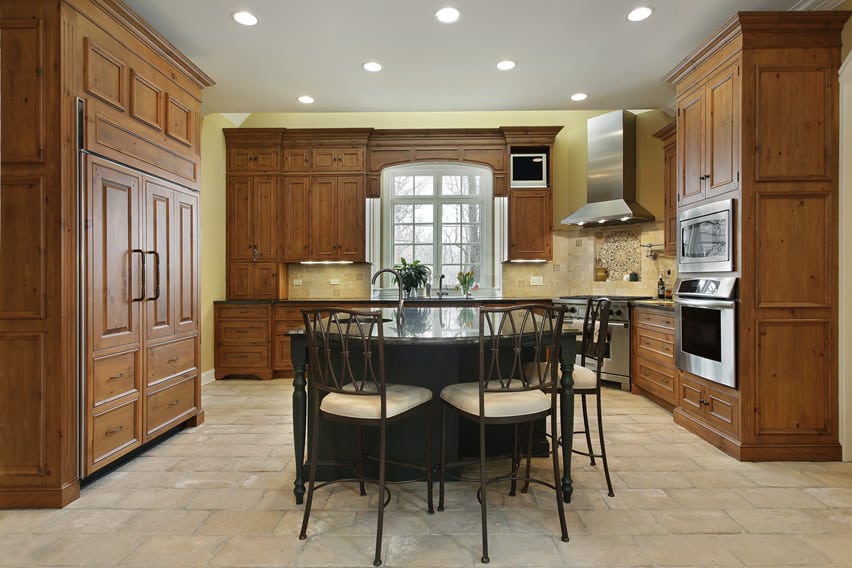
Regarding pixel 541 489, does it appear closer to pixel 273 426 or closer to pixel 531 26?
pixel 273 426

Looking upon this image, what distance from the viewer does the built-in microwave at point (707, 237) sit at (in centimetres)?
291

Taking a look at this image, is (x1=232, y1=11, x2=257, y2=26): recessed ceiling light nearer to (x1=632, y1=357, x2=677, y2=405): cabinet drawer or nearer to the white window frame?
the white window frame

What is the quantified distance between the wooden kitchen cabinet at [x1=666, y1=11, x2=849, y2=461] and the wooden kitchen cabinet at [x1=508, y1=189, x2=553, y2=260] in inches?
111

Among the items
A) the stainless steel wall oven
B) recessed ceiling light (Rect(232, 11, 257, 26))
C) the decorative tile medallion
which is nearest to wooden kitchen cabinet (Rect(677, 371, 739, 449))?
the stainless steel wall oven

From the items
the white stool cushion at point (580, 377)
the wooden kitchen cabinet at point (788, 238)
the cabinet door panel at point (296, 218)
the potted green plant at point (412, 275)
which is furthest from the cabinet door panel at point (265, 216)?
the wooden kitchen cabinet at point (788, 238)

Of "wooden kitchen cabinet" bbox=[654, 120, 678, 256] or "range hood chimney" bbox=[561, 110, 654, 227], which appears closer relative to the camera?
"wooden kitchen cabinet" bbox=[654, 120, 678, 256]

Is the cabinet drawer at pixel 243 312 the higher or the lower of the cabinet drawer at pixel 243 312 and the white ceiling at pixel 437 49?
the lower

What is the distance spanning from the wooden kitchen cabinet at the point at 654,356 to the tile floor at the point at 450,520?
1063 mm

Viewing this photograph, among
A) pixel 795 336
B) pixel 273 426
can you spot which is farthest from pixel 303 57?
pixel 795 336

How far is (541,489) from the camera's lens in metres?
2.42

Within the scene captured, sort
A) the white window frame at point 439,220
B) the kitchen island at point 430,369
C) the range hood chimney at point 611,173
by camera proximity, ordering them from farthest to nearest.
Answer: the white window frame at point 439,220
the range hood chimney at point 611,173
the kitchen island at point 430,369

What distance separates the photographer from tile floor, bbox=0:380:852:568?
183 cm

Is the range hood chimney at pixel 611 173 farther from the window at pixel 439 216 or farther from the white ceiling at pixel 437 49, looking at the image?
the window at pixel 439 216

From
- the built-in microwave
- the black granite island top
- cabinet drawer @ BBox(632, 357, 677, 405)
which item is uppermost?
the built-in microwave
